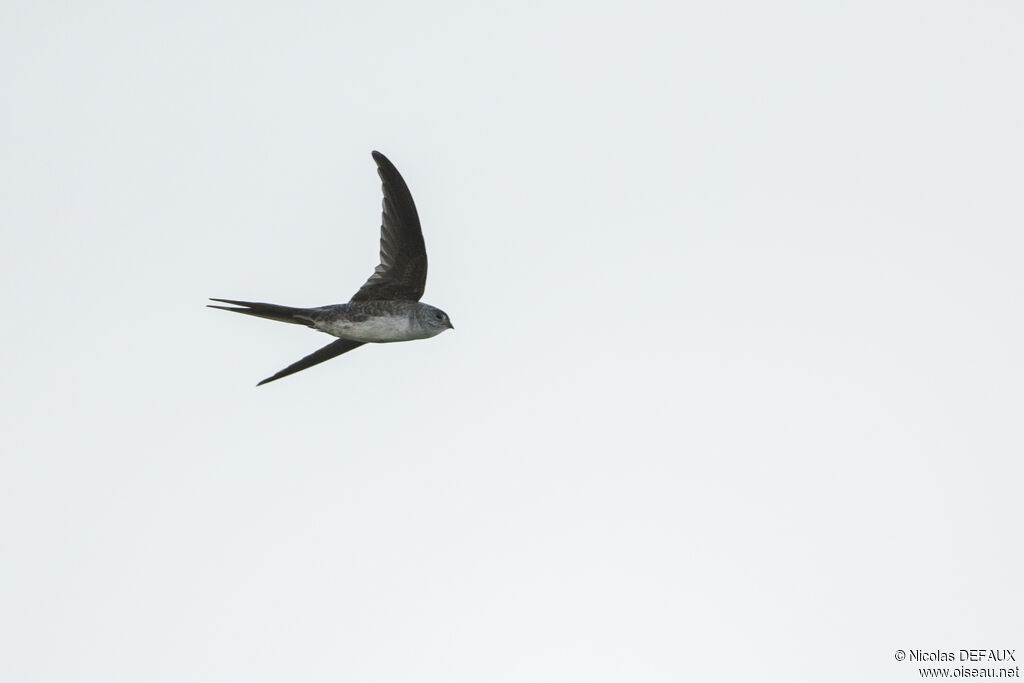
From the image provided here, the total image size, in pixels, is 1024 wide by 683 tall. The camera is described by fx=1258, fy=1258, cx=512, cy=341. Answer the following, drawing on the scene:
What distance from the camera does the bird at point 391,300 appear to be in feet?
47.9

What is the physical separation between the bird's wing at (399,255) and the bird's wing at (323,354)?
0.81 m

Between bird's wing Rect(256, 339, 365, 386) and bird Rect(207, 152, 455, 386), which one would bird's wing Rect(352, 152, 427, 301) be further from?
bird's wing Rect(256, 339, 365, 386)

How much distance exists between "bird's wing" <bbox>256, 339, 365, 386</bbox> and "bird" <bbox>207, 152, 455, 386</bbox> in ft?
0.04

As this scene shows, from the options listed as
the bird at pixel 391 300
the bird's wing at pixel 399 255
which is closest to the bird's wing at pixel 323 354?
the bird at pixel 391 300

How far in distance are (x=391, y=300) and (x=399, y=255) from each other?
55 cm

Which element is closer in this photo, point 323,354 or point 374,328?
point 374,328

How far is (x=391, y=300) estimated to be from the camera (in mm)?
15219

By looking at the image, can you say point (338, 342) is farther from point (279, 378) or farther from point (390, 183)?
point (390, 183)

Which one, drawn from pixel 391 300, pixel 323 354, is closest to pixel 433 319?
pixel 391 300

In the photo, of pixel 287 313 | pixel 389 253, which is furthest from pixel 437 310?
pixel 287 313

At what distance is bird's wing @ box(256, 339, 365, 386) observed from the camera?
15.5 m

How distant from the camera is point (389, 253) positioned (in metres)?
15.2

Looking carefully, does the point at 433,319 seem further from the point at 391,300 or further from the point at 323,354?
the point at 323,354

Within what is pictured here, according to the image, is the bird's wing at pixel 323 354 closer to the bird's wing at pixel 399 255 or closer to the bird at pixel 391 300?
the bird at pixel 391 300
